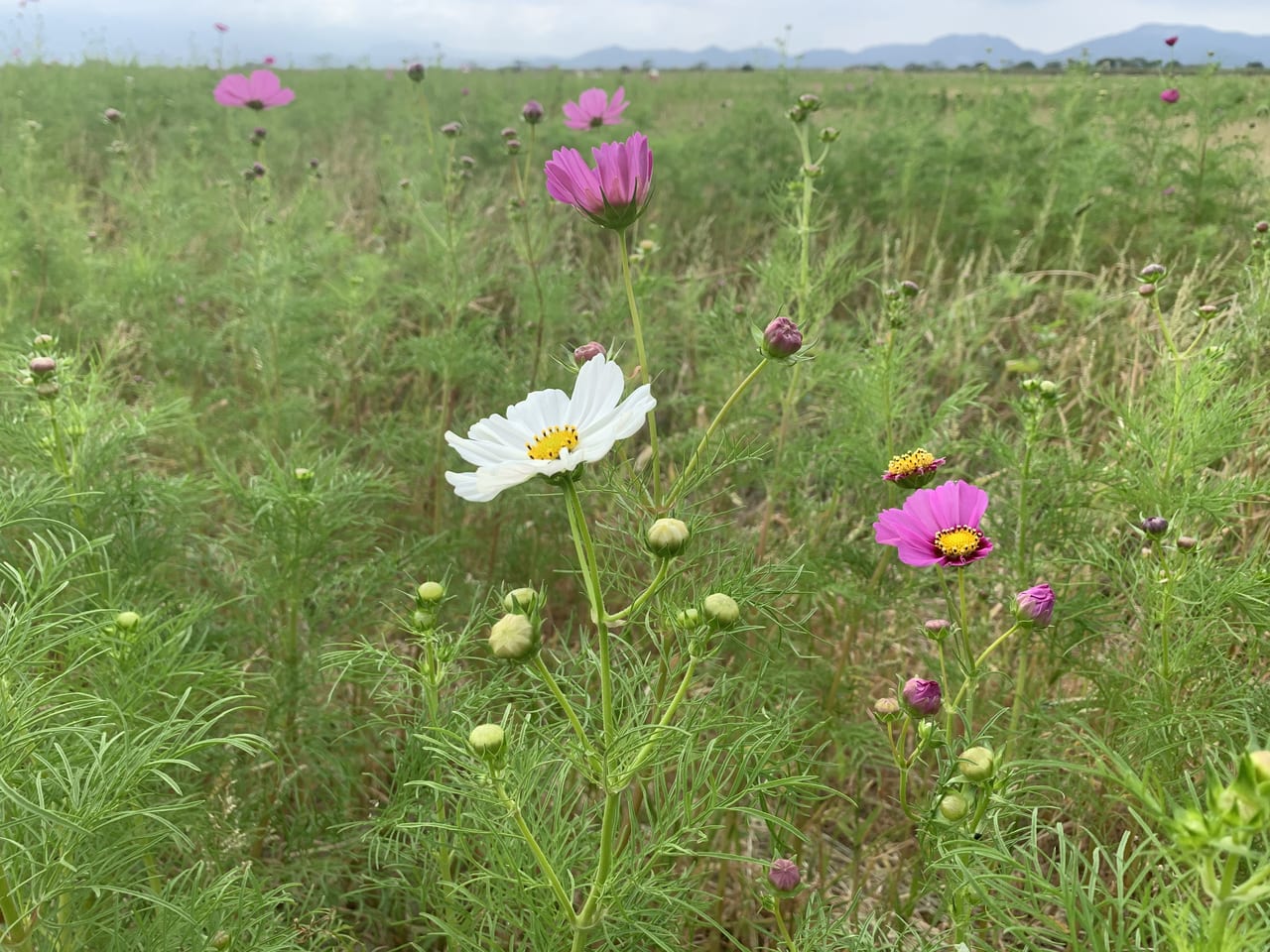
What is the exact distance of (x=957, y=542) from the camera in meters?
1.04

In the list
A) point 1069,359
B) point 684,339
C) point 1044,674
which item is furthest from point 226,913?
point 1069,359

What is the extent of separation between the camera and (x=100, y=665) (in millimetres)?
1242

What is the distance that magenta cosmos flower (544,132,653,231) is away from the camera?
3.25 feet

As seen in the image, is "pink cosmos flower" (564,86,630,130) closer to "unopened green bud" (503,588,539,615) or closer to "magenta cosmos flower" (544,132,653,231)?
"magenta cosmos flower" (544,132,653,231)

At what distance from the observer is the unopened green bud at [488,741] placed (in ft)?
2.44

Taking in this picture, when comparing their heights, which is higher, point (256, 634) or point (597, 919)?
point (597, 919)

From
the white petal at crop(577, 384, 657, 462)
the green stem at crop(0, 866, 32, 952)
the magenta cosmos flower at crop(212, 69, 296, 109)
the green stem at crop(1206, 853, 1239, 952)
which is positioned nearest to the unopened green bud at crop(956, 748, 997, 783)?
the green stem at crop(1206, 853, 1239, 952)

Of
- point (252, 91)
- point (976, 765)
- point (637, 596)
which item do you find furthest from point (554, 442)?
point (252, 91)

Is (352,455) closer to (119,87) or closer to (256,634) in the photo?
(256,634)

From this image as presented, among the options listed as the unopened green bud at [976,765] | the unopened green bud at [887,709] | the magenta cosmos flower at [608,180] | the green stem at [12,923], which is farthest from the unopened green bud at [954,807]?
the green stem at [12,923]

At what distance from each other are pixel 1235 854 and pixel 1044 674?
120cm

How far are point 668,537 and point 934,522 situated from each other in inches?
19.3

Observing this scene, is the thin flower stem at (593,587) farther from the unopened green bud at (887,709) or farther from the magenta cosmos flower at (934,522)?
the magenta cosmos flower at (934,522)

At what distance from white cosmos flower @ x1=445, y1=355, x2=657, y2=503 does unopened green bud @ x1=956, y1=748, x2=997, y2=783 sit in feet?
1.48
